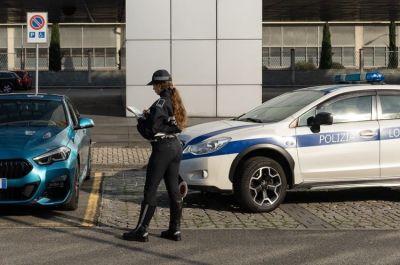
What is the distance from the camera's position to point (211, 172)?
311 inches

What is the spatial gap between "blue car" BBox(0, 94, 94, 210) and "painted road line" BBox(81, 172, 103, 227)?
9.5 inches

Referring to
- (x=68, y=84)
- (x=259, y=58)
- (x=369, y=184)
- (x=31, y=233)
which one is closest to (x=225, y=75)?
(x=259, y=58)

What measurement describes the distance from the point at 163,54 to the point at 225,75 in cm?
199

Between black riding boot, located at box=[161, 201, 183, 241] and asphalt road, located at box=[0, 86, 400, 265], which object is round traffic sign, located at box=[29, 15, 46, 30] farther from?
black riding boot, located at box=[161, 201, 183, 241]

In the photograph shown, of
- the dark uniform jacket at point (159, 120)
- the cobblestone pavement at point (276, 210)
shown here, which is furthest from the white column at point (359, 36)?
the dark uniform jacket at point (159, 120)

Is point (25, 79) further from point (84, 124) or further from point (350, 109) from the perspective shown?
point (350, 109)

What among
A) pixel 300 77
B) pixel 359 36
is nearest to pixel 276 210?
pixel 300 77

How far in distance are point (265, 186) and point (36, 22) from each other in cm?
877

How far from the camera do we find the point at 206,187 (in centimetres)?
795

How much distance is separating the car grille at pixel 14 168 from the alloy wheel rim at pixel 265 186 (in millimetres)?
2740

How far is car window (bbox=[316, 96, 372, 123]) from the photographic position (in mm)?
8430

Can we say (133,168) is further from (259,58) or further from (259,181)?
(259,58)

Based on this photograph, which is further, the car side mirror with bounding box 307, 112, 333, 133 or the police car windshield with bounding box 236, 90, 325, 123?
the police car windshield with bounding box 236, 90, 325, 123

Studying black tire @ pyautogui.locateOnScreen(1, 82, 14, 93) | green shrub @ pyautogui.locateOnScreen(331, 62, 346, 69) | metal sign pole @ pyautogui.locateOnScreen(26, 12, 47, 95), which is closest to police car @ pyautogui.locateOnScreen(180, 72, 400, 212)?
metal sign pole @ pyautogui.locateOnScreen(26, 12, 47, 95)
